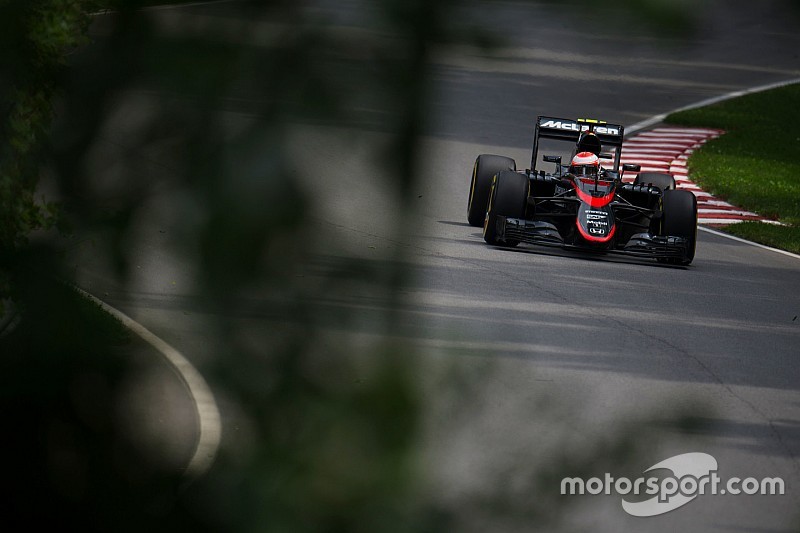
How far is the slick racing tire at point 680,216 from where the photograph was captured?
10.7 meters

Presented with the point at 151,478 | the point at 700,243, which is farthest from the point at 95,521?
the point at 700,243

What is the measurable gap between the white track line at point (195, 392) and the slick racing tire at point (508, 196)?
9843 mm

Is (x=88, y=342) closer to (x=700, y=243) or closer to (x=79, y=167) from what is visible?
(x=79, y=167)

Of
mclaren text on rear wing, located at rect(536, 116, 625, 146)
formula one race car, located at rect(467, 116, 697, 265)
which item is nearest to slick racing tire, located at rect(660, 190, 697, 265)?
formula one race car, located at rect(467, 116, 697, 265)

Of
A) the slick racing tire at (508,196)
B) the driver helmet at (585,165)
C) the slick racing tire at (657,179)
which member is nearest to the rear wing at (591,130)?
the driver helmet at (585,165)

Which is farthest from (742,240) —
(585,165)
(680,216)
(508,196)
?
(508,196)

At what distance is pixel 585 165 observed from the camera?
1112cm

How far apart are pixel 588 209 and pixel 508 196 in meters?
0.76

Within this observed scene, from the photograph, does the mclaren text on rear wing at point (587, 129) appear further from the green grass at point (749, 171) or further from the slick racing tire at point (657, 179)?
the green grass at point (749, 171)

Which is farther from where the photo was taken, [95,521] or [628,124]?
[628,124]

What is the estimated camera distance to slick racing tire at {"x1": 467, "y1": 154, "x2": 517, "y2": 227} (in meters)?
11.6

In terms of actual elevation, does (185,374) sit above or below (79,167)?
below

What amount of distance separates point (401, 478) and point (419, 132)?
23 centimetres

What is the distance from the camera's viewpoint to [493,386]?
0.84 metres
